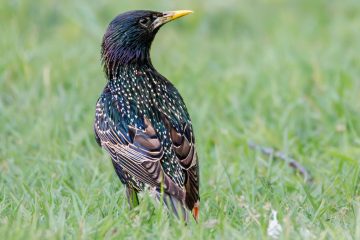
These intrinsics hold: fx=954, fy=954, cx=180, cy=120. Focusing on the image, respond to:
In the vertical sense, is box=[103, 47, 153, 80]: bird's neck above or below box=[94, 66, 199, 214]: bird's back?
above

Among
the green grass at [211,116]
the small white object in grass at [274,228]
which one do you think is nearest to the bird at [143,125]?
the green grass at [211,116]

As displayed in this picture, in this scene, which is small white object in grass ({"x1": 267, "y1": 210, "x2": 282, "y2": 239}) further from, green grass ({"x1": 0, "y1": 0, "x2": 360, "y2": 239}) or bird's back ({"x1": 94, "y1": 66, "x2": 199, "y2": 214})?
bird's back ({"x1": 94, "y1": 66, "x2": 199, "y2": 214})

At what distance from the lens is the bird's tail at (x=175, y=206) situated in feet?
15.6

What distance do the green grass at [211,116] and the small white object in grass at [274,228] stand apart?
0.06 m

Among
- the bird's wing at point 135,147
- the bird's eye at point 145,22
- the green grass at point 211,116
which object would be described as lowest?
the green grass at point 211,116

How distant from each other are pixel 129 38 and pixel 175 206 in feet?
4.05

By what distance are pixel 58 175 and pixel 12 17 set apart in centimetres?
348

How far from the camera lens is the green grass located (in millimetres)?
4723

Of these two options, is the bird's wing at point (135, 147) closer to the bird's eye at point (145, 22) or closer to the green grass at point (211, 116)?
the green grass at point (211, 116)

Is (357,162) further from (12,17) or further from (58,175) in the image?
(12,17)

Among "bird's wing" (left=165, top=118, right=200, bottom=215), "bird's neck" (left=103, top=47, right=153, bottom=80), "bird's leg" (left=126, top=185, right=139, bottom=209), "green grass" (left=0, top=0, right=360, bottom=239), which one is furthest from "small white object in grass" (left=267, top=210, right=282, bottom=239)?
"bird's neck" (left=103, top=47, right=153, bottom=80)

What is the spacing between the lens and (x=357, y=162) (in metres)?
5.78

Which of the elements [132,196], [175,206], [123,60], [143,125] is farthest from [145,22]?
[175,206]

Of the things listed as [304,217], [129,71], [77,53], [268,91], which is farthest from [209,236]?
[77,53]
